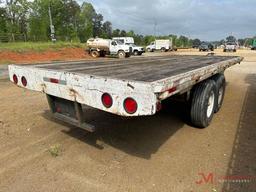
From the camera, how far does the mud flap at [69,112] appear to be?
3.59 metres

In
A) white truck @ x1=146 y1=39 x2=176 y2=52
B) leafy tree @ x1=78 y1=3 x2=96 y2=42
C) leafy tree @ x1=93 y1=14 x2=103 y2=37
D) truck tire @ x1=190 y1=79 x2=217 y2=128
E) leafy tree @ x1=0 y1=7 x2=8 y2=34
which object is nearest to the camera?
truck tire @ x1=190 y1=79 x2=217 y2=128

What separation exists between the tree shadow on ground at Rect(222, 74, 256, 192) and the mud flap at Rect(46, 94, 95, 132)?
196 centimetres

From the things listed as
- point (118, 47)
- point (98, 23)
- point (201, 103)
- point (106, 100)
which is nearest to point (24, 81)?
point (106, 100)

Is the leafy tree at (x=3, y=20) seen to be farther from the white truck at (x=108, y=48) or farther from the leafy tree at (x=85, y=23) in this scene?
the white truck at (x=108, y=48)

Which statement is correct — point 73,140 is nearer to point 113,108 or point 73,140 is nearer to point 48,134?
point 48,134

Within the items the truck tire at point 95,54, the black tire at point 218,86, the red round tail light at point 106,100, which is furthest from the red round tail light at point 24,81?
the truck tire at point 95,54

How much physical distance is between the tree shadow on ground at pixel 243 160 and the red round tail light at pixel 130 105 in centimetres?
148

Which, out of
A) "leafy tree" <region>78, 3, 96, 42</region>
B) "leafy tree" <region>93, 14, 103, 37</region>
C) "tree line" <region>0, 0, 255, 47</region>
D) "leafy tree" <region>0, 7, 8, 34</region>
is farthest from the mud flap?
"leafy tree" <region>93, 14, 103, 37</region>

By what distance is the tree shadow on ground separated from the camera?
303cm

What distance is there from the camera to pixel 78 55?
29.0 meters

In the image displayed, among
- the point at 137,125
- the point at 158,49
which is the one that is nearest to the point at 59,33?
the point at 158,49

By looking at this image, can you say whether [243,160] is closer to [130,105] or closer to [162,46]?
[130,105]

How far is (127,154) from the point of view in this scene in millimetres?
3773

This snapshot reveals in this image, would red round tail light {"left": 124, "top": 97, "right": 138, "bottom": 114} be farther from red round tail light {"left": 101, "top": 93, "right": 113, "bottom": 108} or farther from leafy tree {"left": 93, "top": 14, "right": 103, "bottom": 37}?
leafy tree {"left": 93, "top": 14, "right": 103, "bottom": 37}
